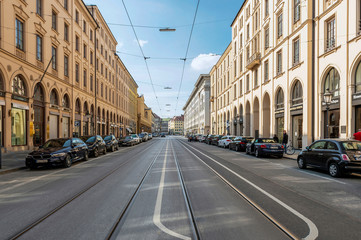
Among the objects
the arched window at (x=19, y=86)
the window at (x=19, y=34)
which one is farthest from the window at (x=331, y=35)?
the arched window at (x=19, y=86)

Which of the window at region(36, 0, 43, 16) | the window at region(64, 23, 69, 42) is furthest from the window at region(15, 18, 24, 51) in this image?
the window at region(64, 23, 69, 42)

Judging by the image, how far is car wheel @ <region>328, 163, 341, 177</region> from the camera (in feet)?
29.0

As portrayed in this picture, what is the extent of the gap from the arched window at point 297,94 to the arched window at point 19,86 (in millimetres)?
22023

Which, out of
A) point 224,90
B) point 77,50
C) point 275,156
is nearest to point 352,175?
point 275,156

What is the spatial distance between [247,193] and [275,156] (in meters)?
12.6

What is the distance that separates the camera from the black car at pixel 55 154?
10.8 m

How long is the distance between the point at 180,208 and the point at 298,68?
66.4ft

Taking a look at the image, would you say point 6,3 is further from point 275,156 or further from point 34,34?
point 275,156

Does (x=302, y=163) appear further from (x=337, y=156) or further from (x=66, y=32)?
(x=66, y=32)

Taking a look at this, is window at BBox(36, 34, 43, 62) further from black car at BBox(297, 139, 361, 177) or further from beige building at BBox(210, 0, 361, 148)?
beige building at BBox(210, 0, 361, 148)

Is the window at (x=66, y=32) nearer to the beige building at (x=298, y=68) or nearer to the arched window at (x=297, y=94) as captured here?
the beige building at (x=298, y=68)

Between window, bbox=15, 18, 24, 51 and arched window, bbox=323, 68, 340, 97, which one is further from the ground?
window, bbox=15, 18, 24, 51

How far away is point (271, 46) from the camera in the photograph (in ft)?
88.3

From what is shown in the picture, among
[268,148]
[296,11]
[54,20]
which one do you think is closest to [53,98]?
[54,20]
